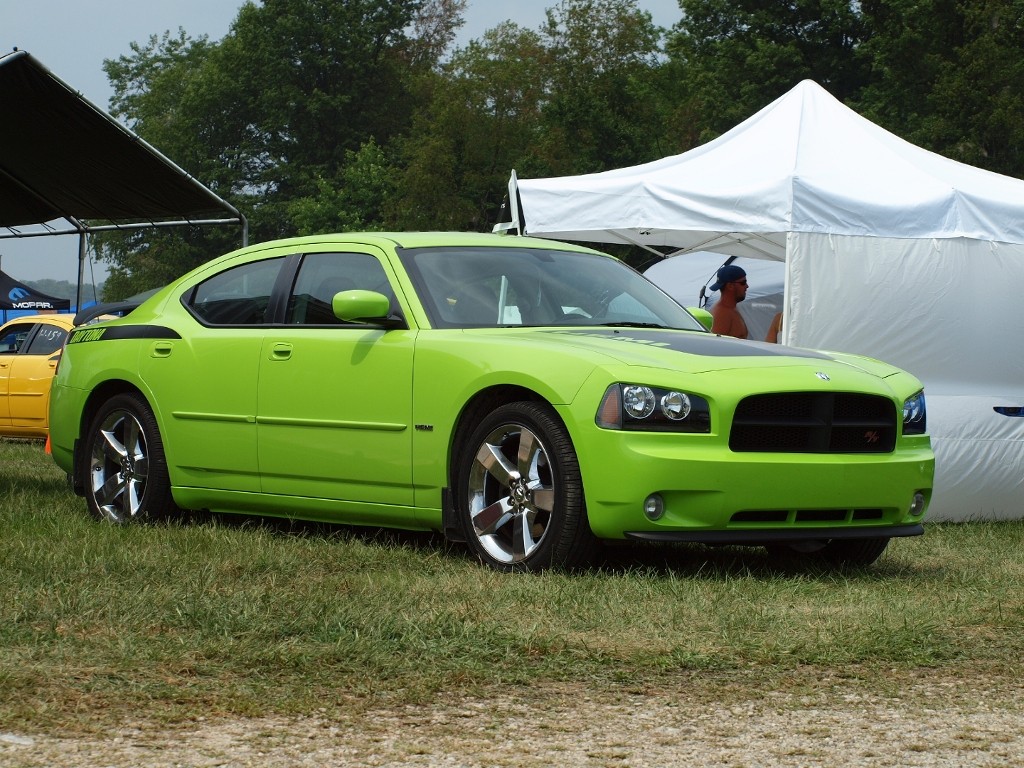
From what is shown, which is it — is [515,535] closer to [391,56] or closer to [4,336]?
[4,336]

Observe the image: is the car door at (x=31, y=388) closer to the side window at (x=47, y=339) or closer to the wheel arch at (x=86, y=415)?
the side window at (x=47, y=339)

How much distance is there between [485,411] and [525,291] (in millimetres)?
862

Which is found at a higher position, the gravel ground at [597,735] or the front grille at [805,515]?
the front grille at [805,515]

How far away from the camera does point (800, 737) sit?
3.94 meters

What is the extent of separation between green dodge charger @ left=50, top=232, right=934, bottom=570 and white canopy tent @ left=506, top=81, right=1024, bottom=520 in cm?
273

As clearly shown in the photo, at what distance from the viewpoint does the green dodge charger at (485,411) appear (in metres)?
6.31

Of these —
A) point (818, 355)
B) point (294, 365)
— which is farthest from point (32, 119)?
point (818, 355)

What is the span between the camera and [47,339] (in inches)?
665

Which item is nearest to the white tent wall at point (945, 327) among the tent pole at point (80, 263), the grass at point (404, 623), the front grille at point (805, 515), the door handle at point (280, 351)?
the grass at point (404, 623)

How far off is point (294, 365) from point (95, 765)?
417cm

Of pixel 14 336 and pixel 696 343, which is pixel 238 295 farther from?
pixel 14 336

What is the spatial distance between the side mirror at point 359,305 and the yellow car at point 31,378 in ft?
31.5

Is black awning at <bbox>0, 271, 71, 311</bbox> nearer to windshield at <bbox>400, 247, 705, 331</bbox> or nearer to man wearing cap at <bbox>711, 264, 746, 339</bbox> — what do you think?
man wearing cap at <bbox>711, 264, 746, 339</bbox>

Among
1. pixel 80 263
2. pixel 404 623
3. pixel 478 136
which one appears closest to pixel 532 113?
pixel 478 136
